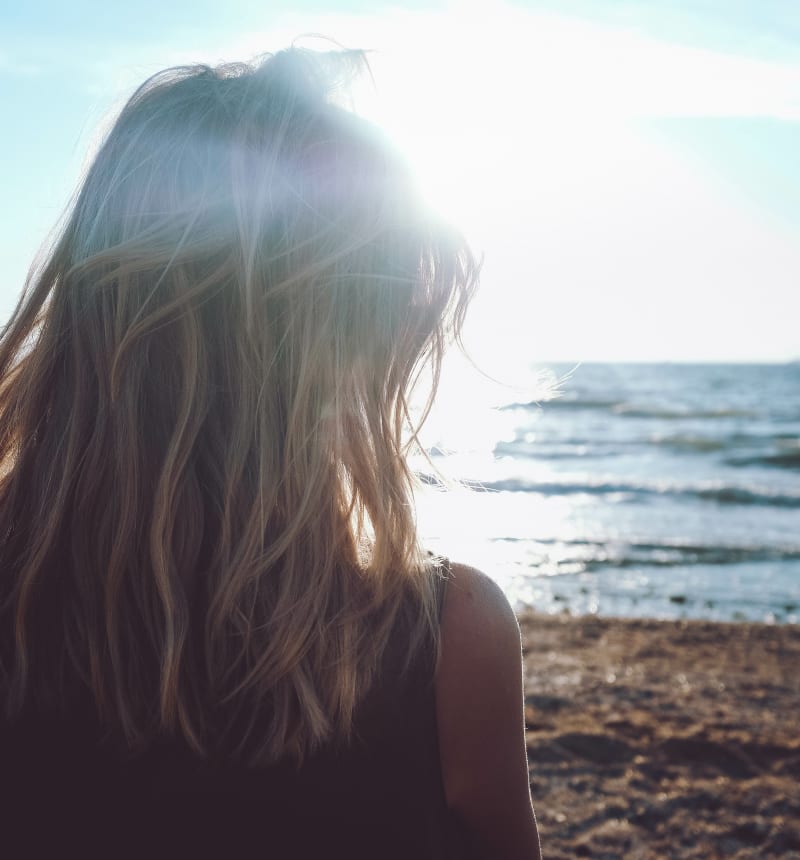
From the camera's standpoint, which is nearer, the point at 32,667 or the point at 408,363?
the point at 32,667

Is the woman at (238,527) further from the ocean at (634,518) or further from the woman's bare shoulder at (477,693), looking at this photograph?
the ocean at (634,518)

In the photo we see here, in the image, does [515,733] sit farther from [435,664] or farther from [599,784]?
[599,784]

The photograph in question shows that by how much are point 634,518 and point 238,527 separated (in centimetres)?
1360

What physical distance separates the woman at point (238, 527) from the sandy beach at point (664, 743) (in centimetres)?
282

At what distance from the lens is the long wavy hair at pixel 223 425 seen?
118 cm

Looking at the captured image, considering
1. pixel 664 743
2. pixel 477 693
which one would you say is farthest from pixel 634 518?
pixel 477 693

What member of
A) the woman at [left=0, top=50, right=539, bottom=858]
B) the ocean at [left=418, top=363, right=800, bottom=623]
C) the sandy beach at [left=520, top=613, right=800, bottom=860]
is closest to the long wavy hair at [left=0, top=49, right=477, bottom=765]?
the woman at [left=0, top=50, right=539, bottom=858]

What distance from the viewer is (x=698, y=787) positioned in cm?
414

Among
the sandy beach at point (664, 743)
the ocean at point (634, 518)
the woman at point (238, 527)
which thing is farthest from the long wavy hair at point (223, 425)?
the sandy beach at point (664, 743)

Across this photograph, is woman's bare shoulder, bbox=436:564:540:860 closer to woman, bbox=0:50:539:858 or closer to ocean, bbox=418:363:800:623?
woman, bbox=0:50:539:858

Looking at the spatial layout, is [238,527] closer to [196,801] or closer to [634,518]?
[196,801]

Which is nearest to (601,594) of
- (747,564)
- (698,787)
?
(747,564)

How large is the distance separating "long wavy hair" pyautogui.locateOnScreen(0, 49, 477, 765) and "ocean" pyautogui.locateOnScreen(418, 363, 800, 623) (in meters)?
0.25

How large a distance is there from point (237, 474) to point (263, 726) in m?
0.34
